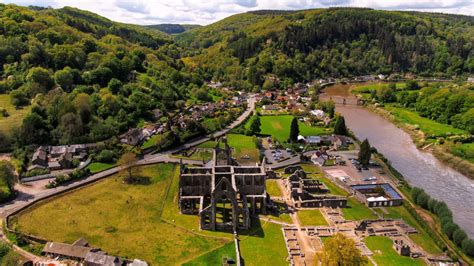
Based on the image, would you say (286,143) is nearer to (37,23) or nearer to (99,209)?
(99,209)

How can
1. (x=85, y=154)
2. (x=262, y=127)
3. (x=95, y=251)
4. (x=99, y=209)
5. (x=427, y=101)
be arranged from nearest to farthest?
(x=95, y=251) → (x=99, y=209) → (x=85, y=154) → (x=262, y=127) → (x=427, y=101)

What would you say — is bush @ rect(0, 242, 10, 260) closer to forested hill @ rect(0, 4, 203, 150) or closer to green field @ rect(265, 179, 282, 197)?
green field @ rect(265, 179, 282, 197)

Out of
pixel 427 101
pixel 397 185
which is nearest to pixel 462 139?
pixel 427 101

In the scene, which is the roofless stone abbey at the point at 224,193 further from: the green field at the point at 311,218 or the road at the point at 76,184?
the road at the point at 76,184

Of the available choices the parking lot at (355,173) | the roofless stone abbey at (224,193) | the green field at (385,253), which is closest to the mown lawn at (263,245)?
the roofless stone abbey at (224,193)

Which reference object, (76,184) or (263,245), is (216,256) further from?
(76,184)

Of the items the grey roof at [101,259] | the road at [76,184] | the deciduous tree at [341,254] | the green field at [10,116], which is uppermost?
the green field at [10,116]

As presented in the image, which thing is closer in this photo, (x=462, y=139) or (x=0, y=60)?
(x=462, y=139)
